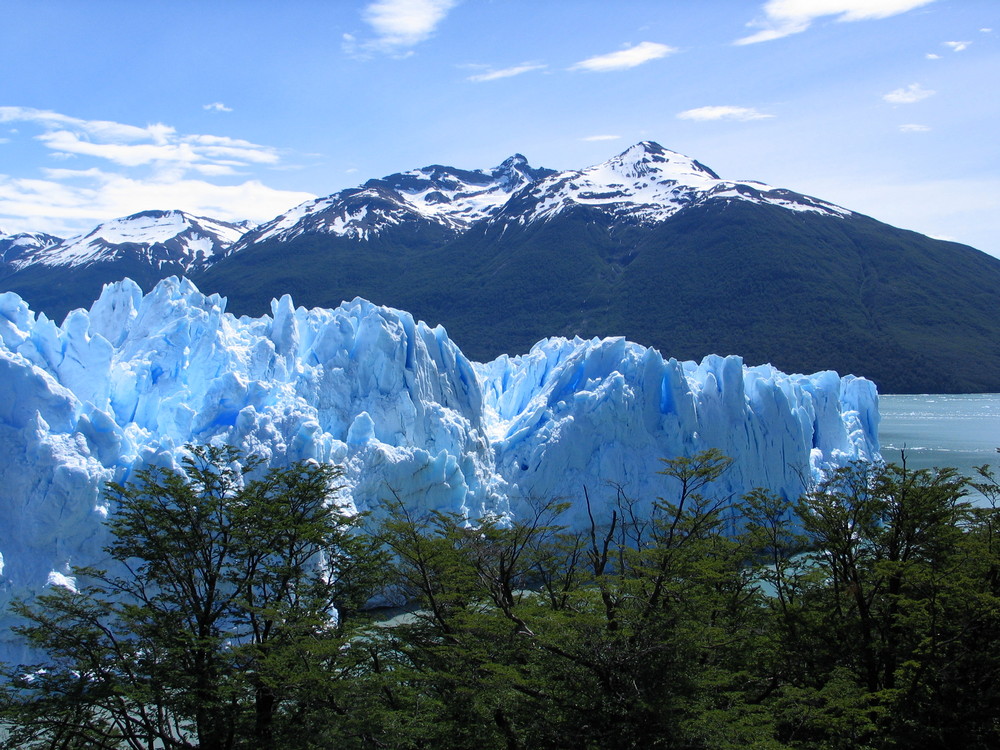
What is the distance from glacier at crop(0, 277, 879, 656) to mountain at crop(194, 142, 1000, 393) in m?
36.1

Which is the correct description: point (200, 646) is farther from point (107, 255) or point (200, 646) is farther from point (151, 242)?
point (151, 242)

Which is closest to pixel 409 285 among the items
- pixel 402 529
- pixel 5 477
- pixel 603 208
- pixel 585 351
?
pixel 603 208

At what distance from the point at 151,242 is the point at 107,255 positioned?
37.2ft

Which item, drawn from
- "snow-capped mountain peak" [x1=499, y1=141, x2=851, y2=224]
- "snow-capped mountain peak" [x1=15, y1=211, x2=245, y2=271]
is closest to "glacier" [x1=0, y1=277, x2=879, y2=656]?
"snow-capped mountain peak" [x1=499, y1=141, x2=851, y2=224]

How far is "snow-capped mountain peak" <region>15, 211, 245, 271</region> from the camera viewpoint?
92188mm

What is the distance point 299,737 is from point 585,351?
14.4m

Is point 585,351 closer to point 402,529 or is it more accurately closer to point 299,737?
point 402,529

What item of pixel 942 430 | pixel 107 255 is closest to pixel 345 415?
pixel 942 430

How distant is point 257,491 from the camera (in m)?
7.89

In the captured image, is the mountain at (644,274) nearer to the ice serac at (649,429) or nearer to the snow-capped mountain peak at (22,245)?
the snow-capped mountain peak at (22,245)

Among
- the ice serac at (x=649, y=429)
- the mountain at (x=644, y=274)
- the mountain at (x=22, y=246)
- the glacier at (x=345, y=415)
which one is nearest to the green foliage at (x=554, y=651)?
the glacier at (x=345, y=415)

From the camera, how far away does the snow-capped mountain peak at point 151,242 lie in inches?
3629

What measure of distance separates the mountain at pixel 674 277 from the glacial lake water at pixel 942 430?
2.23 meters

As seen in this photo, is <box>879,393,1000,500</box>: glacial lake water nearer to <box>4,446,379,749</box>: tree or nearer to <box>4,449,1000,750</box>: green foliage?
<box>4,449,1000,750</box>: green foliage
